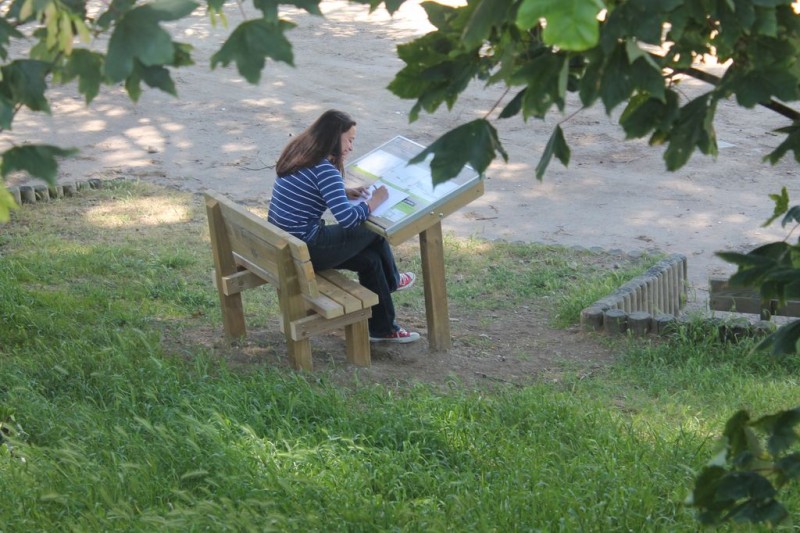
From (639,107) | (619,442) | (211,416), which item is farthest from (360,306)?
(639,107)

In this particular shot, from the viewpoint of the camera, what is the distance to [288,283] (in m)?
5.30

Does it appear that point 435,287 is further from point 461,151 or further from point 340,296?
point 461,151

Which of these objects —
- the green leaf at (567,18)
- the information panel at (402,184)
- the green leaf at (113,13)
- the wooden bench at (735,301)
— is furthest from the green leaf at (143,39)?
the wooden bench at (735,301)

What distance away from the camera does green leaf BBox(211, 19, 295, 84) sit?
1.86 meters

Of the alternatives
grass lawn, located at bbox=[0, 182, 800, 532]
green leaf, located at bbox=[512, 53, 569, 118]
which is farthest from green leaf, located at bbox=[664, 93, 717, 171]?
grass lawn, located at bbox=[0, 182, 800, 532]

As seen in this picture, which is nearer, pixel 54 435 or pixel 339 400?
pixel 54 435

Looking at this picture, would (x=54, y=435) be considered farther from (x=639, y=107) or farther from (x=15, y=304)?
(x=639, y=107)

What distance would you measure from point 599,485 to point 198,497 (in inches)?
59.3

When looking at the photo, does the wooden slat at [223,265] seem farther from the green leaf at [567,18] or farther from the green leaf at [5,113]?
the green leaf at [567,18]

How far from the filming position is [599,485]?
148 inches

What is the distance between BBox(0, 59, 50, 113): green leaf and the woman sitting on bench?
143 inches

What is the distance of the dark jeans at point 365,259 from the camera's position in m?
5.80

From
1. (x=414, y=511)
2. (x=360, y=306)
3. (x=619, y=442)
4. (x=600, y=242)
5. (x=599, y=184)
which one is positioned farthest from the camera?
(x=599, y=184)

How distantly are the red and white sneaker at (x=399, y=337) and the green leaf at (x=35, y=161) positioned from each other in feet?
14.3
